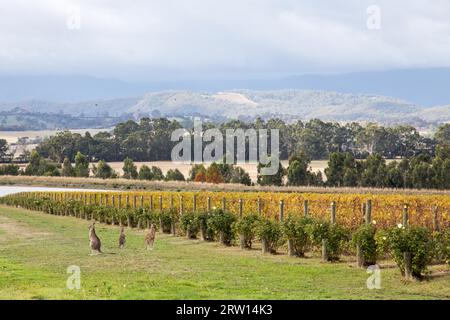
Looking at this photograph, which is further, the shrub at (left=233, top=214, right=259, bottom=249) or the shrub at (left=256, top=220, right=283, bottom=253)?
the shrub at (left=233, top=214, right=259, bottom=249)

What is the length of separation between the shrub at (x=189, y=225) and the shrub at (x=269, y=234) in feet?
19.3

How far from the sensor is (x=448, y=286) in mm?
17828

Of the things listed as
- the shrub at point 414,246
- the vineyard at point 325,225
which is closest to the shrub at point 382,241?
the vineyard at point 325,225

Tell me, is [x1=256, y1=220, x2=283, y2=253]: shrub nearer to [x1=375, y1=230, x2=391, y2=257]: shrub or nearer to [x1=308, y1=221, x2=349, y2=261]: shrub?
[x1=308, y1=221, x2=349, y2=261]: shrub

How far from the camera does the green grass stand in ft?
53.7

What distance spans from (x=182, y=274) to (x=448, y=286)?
602 centimetres

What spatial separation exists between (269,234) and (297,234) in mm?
1570

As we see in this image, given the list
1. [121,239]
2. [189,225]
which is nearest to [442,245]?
[121,239]

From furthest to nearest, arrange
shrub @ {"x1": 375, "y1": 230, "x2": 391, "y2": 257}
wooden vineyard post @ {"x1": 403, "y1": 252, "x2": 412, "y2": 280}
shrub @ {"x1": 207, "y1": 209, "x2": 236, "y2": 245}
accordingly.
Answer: shrub @ {"x1": 207, "y1": 209, "x2": 236, "y2": 245} < shrub @ {"x1": 375, "y1": 230, "x2": 391, "y2": 257} < wooden vineyard post @ {"x1": 403, "y1": 252, "x2": 412, "y2": 280}

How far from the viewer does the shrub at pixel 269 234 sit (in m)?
25.6

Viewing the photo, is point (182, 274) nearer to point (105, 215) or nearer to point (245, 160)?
point (105, 215)

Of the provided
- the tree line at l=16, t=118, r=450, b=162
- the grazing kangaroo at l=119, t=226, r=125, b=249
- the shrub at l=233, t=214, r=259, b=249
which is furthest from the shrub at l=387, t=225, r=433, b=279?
the tree line at l=16, t=118, r=450, b=162
